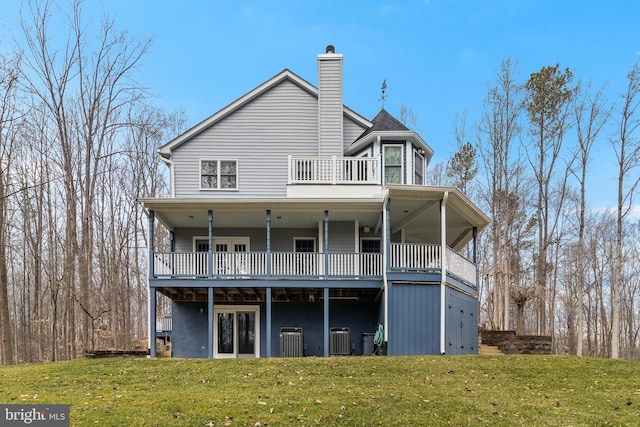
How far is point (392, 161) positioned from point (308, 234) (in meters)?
3.89

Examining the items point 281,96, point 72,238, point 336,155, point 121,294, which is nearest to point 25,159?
point 72,238

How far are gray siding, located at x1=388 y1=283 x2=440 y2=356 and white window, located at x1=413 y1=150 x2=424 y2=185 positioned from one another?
4.60m

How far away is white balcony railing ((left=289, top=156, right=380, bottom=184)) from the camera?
1555cm

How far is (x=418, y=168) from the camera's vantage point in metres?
17.0

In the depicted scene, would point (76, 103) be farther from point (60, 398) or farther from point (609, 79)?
point (609, 79)

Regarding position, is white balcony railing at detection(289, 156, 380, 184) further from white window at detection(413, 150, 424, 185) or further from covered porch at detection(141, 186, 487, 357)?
white window at detection(413, 150, 424, 185)

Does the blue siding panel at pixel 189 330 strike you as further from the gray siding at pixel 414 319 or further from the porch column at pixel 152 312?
the gray siding at pixel 414 319

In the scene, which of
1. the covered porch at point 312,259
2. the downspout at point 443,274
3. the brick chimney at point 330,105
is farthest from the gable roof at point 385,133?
the downspout at point 443,274

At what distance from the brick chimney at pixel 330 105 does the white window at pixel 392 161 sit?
1.63 meters

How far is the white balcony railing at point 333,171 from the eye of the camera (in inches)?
612

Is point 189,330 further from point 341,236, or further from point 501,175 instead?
point 501,175

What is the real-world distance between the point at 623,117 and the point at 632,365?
13921 mm

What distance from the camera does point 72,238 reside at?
19.4 m

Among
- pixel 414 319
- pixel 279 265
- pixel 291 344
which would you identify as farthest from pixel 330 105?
pixel 291 344
